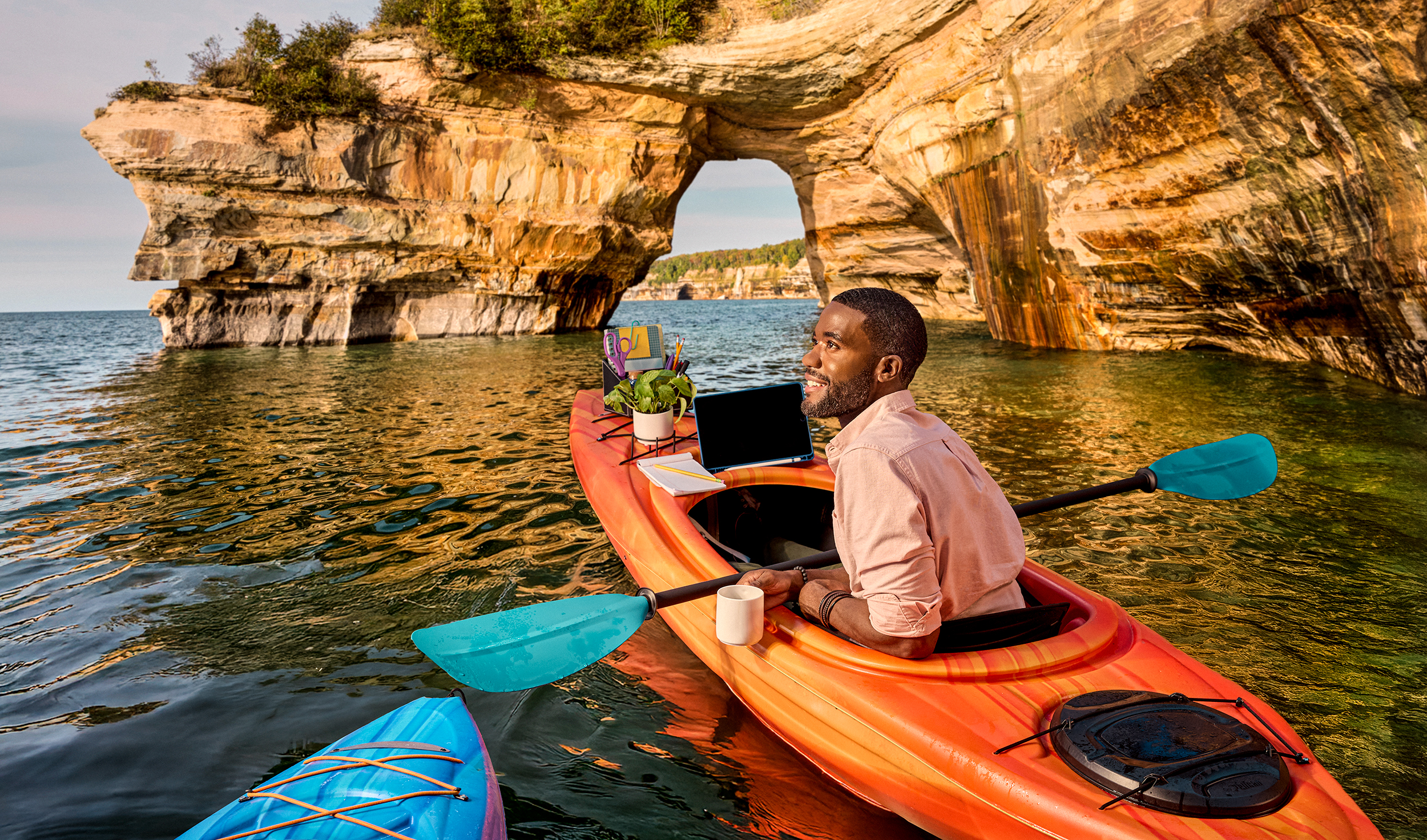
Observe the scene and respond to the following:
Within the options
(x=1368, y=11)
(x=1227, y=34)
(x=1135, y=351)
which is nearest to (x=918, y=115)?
(x=1135, y=351)

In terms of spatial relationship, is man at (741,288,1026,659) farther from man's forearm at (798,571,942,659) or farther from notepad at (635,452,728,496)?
notepad at (635,452,728,496)

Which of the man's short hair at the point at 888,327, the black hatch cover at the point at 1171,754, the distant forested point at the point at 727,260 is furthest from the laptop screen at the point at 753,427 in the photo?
the distant forested point at the point at 727,260

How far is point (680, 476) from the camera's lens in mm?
4414

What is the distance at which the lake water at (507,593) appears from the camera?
2840 mm

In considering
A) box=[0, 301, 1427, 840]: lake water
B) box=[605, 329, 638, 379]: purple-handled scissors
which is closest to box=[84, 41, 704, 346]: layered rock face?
box=[0, 301, 1427, 840]: lake water

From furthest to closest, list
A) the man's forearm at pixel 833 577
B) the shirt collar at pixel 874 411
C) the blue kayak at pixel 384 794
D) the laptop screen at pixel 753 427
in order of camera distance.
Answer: the laptop screen at pixel 753 427
the man's forearm at pixel 833 577
the shirt collar at pixel 874 411
the blue kayak at pixel 384 794

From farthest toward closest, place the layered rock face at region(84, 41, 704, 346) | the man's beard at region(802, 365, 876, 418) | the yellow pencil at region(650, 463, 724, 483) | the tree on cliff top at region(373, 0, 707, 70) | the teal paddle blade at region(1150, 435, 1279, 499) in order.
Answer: the layered rock face at region(84, 41, 704, 346), the tree on cliff top at region(373, 0, 707, 70), the yellow pencil at region(650, 463, 724, 483), the teal paddle blade at region(1150, 435, 1279, 499), the man's beard at region(802, 365, 876, 418)

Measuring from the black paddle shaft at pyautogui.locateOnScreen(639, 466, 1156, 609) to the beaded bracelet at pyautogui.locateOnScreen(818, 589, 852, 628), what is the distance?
34 cm

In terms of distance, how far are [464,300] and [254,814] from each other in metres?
24.7

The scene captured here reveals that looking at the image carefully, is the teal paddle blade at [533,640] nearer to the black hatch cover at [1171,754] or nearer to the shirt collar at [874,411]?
the shirt collar at [874,411]

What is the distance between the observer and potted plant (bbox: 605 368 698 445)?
5.34 m

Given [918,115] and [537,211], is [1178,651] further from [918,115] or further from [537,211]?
[537,211]

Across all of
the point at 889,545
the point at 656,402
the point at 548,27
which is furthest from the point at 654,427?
the point at 548,27

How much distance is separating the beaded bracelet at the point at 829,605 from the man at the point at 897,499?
0.04 metres
